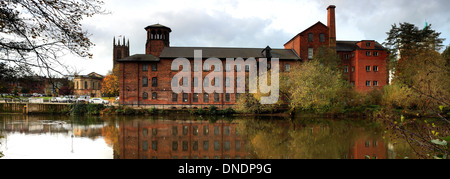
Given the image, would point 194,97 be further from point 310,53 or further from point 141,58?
point 310,53

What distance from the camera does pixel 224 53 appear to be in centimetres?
3669

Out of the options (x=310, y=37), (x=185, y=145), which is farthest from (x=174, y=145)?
(x=310, y=37)

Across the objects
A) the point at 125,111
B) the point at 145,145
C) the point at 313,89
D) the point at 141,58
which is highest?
the point at 141,58

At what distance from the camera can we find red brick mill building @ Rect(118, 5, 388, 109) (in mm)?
34469

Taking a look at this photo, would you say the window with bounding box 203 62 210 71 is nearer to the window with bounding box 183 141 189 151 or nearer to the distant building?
the window with bounding box 183 141 189 151

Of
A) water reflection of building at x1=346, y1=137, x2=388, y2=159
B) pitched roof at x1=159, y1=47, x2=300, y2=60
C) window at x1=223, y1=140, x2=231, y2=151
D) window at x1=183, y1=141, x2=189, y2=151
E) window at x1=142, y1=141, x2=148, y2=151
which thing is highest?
pitched roof at x1=159, y1=47, x2=300, y2=60

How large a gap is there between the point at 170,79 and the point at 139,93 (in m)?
4.67

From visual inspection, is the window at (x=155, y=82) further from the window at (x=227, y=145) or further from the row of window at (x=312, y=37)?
the row of window at (x=312, y=37)

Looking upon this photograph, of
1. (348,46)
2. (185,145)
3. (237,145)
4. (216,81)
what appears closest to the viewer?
(237,145)

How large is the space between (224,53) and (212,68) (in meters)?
3.16

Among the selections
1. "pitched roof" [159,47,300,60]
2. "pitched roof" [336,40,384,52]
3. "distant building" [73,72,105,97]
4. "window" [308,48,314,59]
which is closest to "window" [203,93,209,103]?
"pitched roof" [159,47,300,60]

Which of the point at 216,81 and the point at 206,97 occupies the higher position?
the point at 216,81

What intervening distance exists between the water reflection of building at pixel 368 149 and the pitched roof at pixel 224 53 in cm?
2283
